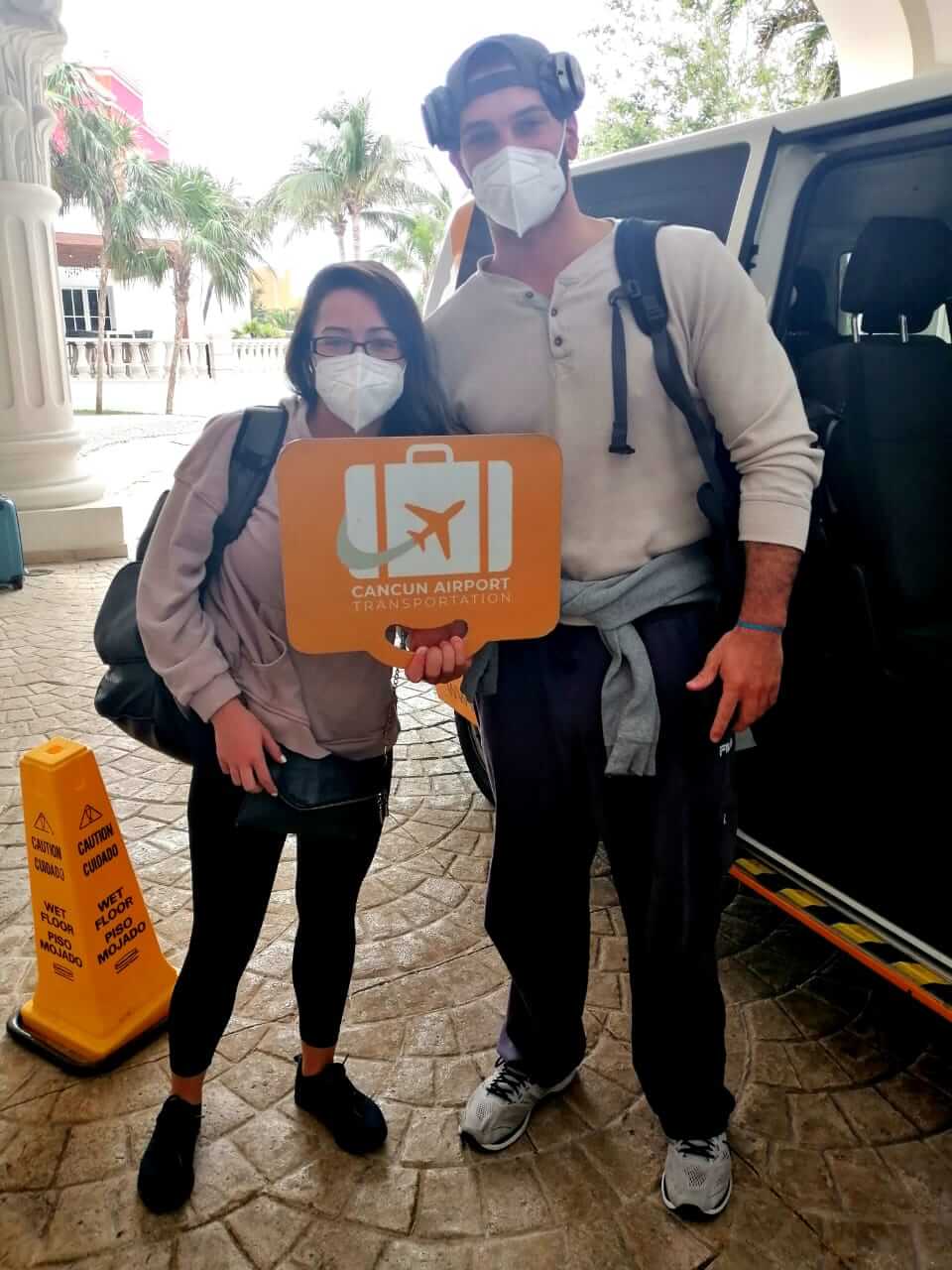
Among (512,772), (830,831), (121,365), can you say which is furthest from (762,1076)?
(121,365)

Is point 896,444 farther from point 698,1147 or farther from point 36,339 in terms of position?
point 36,339

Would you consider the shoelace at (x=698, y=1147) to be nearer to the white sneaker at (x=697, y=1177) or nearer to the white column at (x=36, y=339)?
the white sneaker at (x=697, y=1177)

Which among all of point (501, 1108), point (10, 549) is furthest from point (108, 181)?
point (501, 1108)

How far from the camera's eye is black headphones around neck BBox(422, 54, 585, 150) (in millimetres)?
1672

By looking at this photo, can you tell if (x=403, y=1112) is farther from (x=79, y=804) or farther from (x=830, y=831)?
(x=830, y=831)

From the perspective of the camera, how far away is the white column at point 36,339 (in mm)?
7723

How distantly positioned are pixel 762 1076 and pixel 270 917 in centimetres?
155

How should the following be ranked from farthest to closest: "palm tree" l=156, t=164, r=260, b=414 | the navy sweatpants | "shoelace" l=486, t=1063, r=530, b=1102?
1. "palm tree" l=156, t=164, r=260, b=414
2. "shoelace" l=486, t=1063, r=530, b=1102
3. the navy sweatpants

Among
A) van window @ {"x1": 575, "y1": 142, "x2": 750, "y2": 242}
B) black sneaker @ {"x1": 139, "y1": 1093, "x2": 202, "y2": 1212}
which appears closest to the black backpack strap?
black sneaker @ {"x1": 139, "y1": 1093, "x2": 202, "y2": 1212}

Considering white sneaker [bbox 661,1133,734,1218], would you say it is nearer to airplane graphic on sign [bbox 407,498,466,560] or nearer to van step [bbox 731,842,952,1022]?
van step [bbox 731,842,952,1022]

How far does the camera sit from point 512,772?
193cm

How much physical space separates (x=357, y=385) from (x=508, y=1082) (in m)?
1.59

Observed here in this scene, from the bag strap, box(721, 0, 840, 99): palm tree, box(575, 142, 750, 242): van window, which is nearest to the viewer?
the bag strap

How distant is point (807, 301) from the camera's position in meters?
3.11
